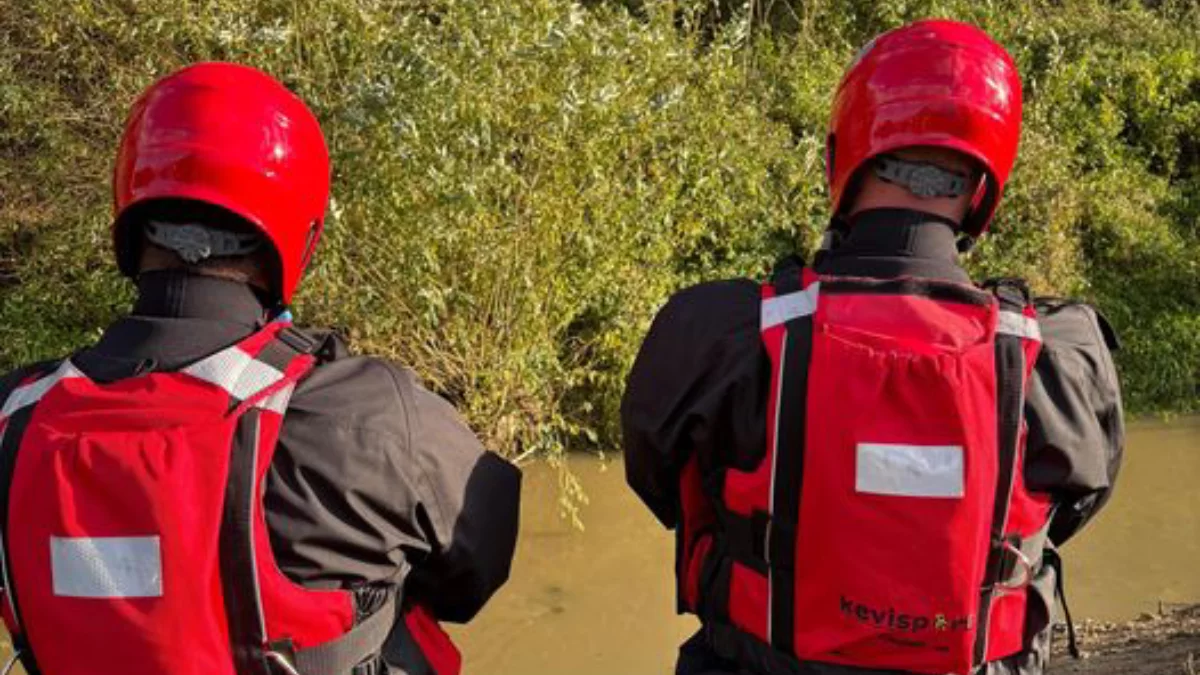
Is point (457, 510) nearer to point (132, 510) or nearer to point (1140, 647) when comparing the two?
point (132, 510)

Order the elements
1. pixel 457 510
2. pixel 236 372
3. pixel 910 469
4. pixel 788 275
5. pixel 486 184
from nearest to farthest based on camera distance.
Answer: pixel 236 372, pixel 910 469, pixel 457 510, pixel 788 275, pixel 486 184

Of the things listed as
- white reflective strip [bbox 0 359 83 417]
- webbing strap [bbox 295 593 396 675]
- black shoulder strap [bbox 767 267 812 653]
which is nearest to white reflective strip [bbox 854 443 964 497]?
black shoulder strap [bbox 767 267 812 653]

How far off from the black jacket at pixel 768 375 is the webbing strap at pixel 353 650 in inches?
22.0

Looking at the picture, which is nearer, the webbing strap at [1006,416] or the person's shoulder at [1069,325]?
the webbing strap at [1006,416]

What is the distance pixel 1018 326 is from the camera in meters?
1.89

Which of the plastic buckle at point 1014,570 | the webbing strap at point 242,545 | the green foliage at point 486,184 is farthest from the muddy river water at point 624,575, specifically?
the webbing strap at point 242,545

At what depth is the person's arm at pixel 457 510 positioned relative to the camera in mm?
1837

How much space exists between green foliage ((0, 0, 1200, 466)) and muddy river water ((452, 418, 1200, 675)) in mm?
456

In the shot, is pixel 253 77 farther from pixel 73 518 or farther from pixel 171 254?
pixel 73 518

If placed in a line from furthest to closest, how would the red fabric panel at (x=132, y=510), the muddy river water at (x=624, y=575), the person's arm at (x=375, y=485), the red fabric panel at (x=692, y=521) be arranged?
the muddy river water at (x=624, y=575)
the red fabric panel at (x=692, y=521)
the person's arm at (x=375, y=485)
the red fabric panel at (x=132, y=510)

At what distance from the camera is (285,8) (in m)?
6.16

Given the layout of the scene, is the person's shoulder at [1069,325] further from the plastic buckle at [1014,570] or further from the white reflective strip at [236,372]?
the white reflective strip at [236,372]

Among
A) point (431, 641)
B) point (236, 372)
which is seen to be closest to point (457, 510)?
point (431, 641)

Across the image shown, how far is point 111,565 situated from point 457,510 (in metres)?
0.53
